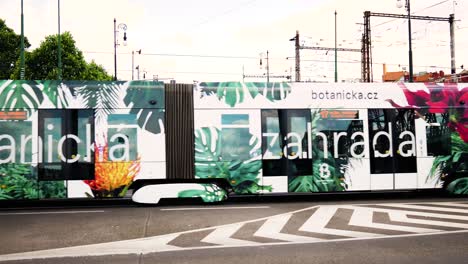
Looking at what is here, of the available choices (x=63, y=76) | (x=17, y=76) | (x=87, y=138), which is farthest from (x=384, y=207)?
(x=17, y=76)

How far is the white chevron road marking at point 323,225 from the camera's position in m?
8.14

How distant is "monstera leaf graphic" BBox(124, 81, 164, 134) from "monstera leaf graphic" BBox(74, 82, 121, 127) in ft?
1.05

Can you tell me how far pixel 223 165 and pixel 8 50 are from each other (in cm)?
4581

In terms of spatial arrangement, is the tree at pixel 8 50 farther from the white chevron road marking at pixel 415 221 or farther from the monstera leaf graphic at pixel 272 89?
the white chevron road marking at pixel 415 221

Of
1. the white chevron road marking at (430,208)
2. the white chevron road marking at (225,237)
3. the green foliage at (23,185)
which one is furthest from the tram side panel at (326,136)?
the green foliage at (23,185)

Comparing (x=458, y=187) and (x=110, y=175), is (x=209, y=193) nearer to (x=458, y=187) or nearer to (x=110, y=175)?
(x=110, y=175)

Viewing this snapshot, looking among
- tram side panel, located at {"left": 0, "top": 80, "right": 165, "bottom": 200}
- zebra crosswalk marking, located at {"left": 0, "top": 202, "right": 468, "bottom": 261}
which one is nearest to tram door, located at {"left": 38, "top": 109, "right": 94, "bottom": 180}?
tram side panel, located at {"left": 0, "top": 80, "right": 165, "bottom": 200}

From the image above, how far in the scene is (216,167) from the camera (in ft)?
38.3

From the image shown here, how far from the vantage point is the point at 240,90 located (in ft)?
39.7

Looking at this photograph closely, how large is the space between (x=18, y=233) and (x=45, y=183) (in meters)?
2.88

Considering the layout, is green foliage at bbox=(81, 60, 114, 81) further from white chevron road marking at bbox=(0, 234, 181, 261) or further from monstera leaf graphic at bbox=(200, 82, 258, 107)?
white chevron road marking at bbox=(0, 234, 181, 261)

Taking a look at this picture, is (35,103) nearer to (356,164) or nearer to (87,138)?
(87,138)

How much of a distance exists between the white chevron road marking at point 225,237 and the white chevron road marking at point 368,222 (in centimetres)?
238

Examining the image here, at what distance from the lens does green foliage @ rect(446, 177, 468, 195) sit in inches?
500
